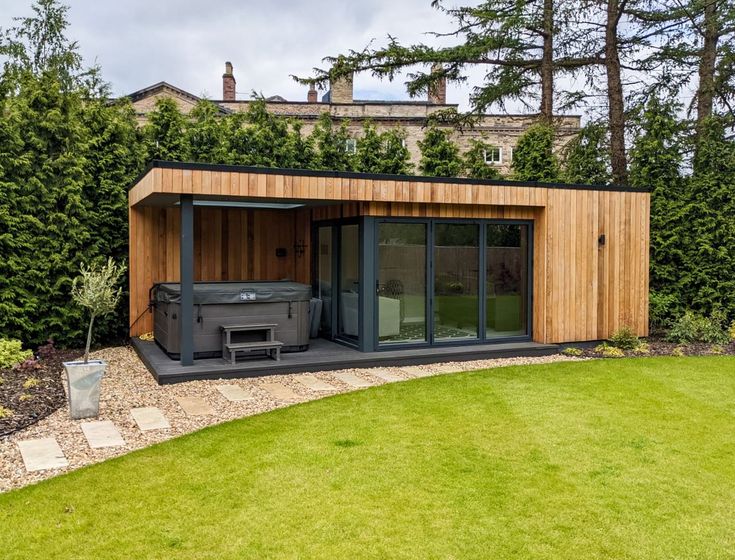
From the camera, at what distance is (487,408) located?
563 cm

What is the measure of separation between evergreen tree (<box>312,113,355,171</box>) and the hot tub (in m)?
3.82

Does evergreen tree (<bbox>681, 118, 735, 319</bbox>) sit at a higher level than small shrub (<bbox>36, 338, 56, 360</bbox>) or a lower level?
higher

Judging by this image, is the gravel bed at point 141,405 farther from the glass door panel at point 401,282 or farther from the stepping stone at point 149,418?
the glass door panel at point 401,282

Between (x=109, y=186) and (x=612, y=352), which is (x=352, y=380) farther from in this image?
(x=109, y=186)

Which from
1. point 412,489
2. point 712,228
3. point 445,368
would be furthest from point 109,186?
point 712,228

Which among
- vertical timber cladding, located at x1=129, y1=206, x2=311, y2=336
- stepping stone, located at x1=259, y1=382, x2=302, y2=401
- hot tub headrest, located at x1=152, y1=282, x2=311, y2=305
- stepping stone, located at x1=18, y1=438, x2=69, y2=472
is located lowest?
stepping stone, located at x1=18, y1=438, x2=69, y2=472

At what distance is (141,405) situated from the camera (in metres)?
5.70

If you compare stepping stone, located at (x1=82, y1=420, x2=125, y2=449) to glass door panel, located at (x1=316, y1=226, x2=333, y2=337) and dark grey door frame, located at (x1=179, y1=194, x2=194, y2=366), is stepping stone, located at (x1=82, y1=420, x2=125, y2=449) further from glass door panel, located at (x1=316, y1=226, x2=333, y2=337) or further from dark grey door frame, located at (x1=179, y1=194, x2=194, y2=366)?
glass door panel, located at (x1=316, y1=226, x2=333, y2=337)

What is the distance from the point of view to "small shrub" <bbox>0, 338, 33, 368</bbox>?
7.26 meters

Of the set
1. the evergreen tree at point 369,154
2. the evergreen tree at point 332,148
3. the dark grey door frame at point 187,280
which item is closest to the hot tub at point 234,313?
the dark grey door frame at point 187,280

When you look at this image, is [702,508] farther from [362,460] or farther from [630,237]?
[630,237]

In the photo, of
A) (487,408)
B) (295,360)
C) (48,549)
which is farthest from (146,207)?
(48,549)

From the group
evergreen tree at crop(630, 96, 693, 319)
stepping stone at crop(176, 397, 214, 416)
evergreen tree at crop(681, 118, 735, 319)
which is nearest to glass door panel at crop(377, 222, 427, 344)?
stepping stone at crop(176, 397, 214, 416)

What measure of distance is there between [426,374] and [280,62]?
64.8 ft
